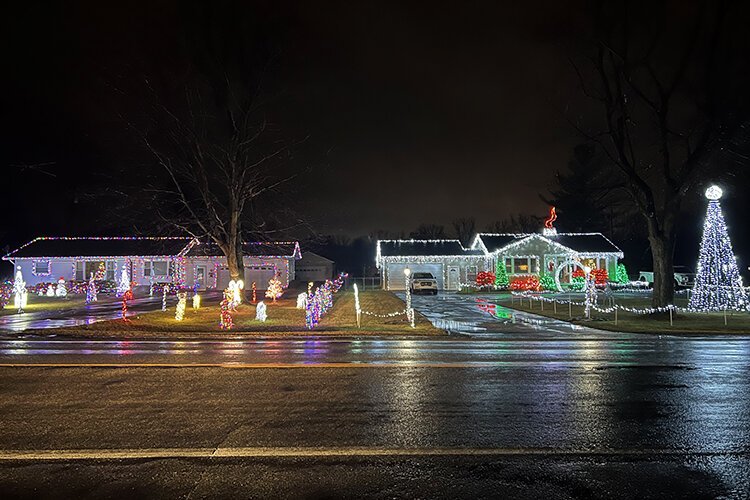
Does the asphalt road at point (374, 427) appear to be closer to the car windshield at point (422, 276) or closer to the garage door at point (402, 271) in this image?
the car windshield at point (422, 276)

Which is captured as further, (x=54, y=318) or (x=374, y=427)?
(x=54, y=318)

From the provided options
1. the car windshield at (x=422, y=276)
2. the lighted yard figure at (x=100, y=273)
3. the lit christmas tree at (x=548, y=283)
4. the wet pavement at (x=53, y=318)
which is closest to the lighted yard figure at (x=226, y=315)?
the wet pavement at (x=53, y=318)

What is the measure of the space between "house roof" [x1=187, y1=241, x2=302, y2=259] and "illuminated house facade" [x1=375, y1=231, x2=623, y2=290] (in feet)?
27.4

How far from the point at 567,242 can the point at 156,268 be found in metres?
36.8

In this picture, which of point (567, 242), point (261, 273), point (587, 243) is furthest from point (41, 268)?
point (587, 243)

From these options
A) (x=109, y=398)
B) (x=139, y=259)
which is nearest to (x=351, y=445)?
(x=109, y=398)

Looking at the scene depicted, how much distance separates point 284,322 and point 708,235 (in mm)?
20149

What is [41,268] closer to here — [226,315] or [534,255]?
[226,315]

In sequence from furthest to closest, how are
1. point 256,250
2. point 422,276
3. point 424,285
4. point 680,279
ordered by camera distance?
point 680,279, point 256,250, point 422,276, point 424,285

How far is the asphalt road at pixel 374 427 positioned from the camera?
4.72m

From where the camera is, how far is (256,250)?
49.2 metres

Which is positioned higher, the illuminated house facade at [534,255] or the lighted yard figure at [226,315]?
the illuminated house facade at [534,255]

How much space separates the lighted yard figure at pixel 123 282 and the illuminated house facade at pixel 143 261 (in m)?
0.36

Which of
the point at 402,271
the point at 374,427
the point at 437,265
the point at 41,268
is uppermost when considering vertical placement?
the point at 41,268
